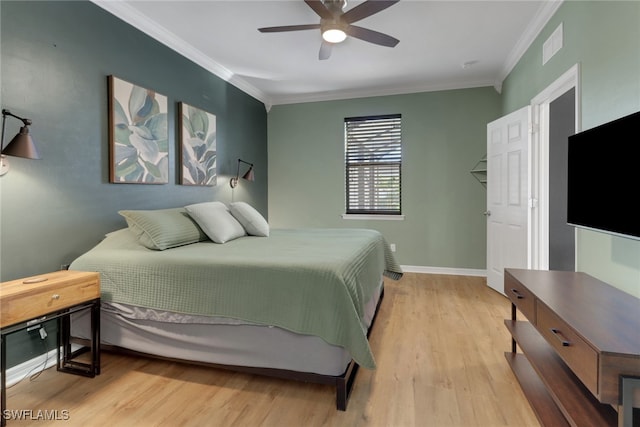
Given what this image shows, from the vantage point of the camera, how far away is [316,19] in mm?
2873

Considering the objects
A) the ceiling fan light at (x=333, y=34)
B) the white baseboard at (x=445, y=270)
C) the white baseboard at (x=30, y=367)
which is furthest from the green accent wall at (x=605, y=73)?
the white baseboard at (x=30, y=367)

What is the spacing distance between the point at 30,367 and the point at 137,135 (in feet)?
5.91

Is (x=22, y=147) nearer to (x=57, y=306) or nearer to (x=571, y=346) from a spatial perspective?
(x=57, y=306)

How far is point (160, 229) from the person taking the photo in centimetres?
→ 238

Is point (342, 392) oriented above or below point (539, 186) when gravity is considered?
below

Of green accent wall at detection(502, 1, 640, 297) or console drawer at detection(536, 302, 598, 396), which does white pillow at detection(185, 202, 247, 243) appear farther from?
green accent wall at detection(502, 1, 640, 297)

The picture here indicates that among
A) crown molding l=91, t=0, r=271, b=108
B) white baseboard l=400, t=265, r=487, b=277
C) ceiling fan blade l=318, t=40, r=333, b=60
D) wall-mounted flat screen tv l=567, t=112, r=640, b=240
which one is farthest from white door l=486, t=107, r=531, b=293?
crown molding l=91, t=0, r=271, b=108

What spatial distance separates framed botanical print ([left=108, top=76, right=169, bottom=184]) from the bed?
64 centimetres

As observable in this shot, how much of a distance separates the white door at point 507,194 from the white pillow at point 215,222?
9.24 ft

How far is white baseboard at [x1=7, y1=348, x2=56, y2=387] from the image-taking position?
194 cm

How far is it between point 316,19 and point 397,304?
2794mm

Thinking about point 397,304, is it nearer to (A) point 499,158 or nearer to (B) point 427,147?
(A) point 499,158

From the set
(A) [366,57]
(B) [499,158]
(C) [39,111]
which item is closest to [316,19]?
(A) [366,57]

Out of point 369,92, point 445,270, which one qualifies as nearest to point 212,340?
point 445,270
